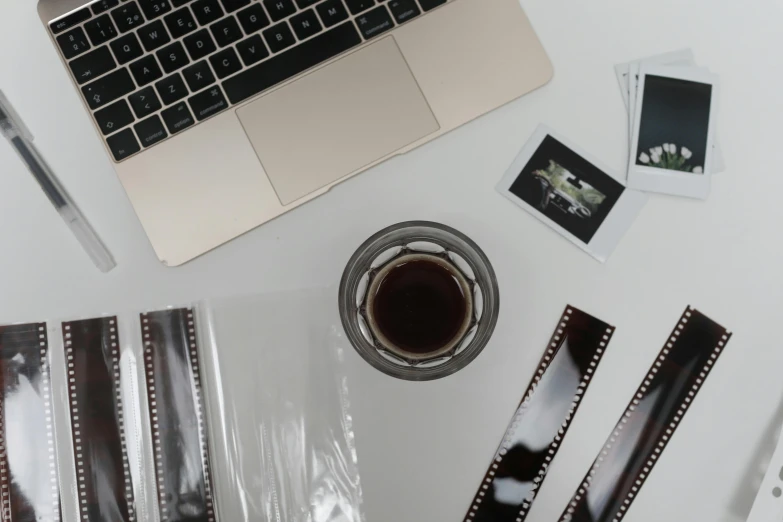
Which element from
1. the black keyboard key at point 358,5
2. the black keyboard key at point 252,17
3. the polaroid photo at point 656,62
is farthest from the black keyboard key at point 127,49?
the polaroid photo at point 656,62

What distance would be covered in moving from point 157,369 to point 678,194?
60 centimetres


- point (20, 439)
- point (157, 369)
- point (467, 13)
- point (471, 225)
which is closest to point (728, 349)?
point (471, 225)

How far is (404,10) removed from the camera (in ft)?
2.01

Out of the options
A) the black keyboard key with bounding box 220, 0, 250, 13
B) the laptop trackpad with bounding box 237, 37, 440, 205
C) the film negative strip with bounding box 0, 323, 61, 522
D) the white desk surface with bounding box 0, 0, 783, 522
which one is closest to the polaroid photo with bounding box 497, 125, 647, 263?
the white desk surface with bounding box 0, 0, 783, 522

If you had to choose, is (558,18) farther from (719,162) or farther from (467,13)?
(719,162)

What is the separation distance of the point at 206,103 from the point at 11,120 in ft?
0.71

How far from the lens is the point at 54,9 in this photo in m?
0.59

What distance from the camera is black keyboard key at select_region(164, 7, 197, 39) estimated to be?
591 mm

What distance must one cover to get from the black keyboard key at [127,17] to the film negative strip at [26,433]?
337 millimetres

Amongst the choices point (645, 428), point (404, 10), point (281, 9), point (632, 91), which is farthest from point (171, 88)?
point (645, 428)

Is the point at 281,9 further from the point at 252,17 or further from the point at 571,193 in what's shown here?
the point at 571,193

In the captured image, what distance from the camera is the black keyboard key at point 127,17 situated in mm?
587

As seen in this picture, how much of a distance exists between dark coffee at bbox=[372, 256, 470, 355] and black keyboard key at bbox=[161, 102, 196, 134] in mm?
260

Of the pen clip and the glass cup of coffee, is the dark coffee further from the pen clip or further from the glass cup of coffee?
the pen clip
